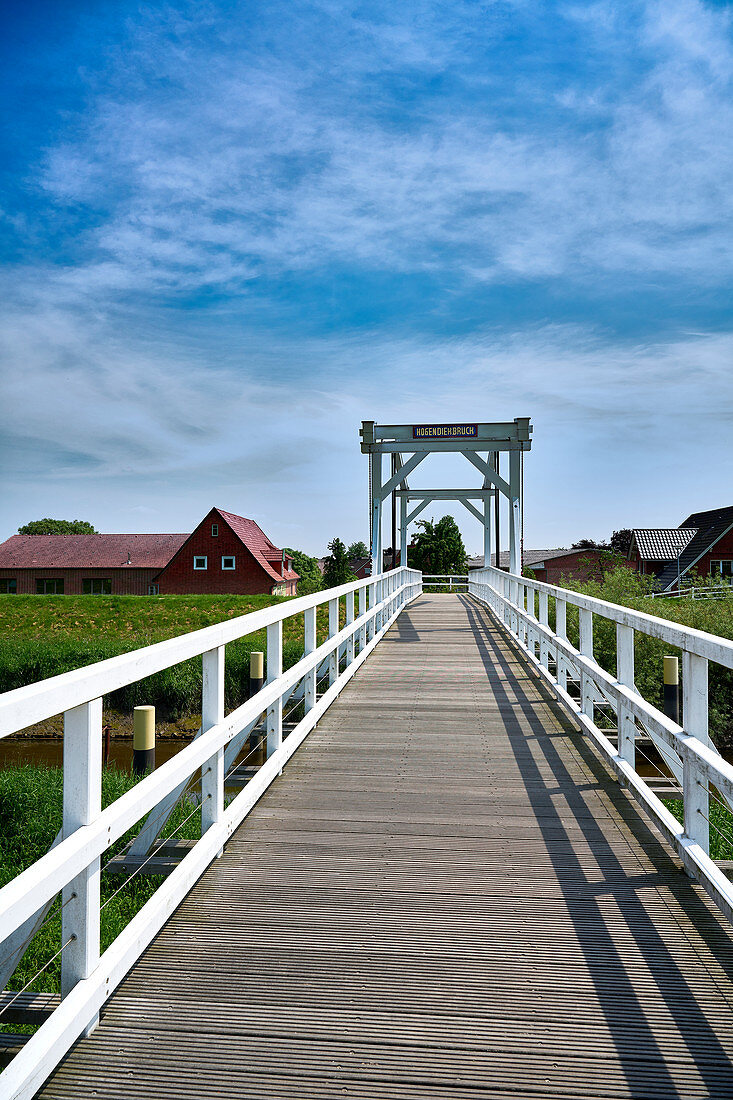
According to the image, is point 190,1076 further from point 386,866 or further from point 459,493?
point 459,493

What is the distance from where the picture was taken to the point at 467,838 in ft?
12.4

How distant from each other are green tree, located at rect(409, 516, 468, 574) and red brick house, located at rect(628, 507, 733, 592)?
14.4 meters

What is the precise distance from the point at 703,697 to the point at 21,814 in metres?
11.5

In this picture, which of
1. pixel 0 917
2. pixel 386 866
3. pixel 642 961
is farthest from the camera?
pixel 386 866

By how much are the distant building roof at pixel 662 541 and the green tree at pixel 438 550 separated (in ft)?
49.9

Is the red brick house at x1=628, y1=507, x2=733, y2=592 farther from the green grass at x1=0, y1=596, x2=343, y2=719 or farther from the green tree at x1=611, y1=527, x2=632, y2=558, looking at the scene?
the green grass at x1=0, y1=596, x2=343, y2=719

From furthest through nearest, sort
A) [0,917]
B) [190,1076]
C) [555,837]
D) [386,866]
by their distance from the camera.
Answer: [555,837], [386,866], [190,1076], [0,917]

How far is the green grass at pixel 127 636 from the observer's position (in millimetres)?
21844

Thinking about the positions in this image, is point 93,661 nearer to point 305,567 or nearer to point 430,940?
Answer: point 430,940

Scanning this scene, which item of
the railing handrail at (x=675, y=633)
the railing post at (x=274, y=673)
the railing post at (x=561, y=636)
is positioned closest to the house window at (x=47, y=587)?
the railing post at (x=561, y=636)

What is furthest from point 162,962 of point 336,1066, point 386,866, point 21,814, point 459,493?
point 459,493

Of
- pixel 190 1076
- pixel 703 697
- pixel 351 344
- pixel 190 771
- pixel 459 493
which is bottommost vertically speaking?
pixel 190 1076

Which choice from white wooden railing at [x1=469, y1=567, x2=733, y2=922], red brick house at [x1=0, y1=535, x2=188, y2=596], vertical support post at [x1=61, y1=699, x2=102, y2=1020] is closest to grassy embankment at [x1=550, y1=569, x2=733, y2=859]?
white wooden railing at [x1=469, y1=567, x2=733, y2=922]

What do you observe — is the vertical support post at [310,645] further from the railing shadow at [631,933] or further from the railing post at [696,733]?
the railing post at [696,733]
